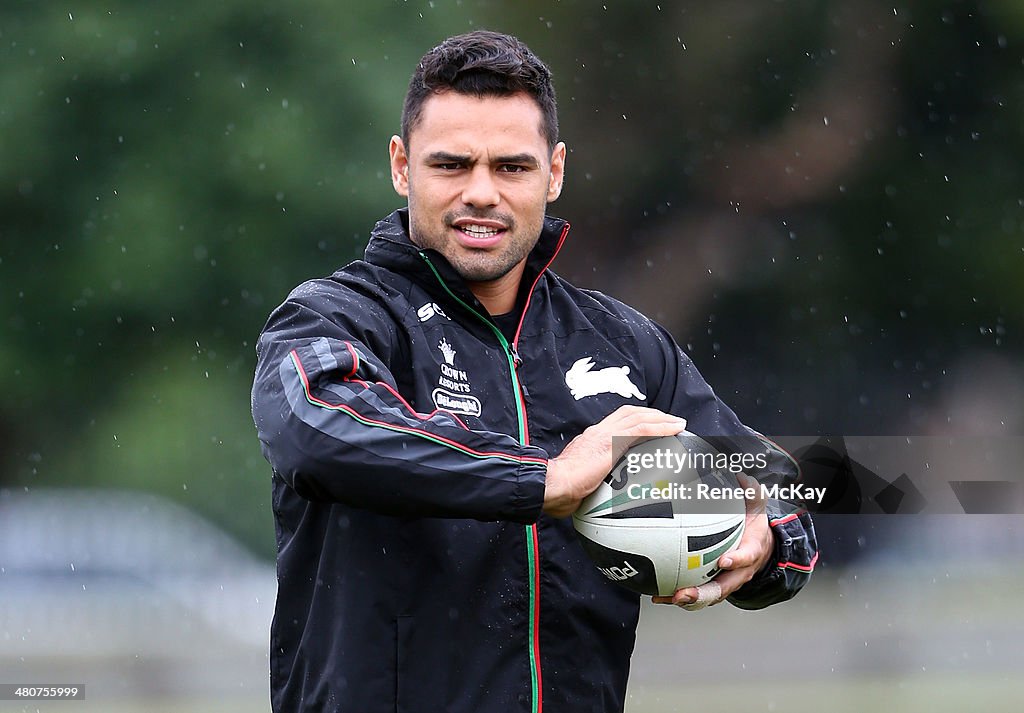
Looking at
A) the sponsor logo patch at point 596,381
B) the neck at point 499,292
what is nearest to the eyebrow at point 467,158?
the neck at point 499,292

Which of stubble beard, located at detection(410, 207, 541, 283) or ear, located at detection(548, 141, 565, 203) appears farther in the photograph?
ear, located at detection(548, 141, 565, 203)

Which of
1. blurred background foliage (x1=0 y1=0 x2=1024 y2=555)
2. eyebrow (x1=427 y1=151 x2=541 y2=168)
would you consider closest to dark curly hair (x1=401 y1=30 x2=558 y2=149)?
eyebrow (x1=427 y1=151 x2=541 y2=168)

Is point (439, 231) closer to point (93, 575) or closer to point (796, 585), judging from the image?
point (796, 585)

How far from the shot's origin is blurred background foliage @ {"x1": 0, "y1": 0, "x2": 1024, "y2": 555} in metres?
13.5

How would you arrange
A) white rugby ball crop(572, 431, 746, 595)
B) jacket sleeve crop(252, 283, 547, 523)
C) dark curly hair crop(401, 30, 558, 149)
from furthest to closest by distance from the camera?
dark curly hair crop(401, 30, 558, 149)
white rugby ball crop(572, 431, 746, 595)
jacket sleeve crop(252, 283, 547, 523)

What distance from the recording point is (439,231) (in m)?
3.81

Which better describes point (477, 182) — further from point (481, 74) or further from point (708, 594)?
point (708, 594)

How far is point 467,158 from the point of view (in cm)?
381

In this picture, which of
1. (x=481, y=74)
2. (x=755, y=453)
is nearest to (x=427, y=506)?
(x=755, y=453)

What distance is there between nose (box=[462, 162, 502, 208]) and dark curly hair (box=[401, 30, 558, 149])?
20 cm

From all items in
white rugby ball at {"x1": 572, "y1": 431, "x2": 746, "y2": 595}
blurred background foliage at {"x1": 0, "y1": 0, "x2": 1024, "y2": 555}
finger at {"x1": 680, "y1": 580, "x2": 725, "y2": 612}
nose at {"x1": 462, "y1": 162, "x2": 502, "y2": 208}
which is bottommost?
finger at {"x1": 680, "y1": 580, "x2": 725, "y2": 612}

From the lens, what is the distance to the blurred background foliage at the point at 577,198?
1347cm

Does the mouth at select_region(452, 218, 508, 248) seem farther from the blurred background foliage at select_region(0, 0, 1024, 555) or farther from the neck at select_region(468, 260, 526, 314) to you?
the blurred background foliage at select_region(0, 0, 1024, 555)

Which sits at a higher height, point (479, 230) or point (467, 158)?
point (467, 158)
